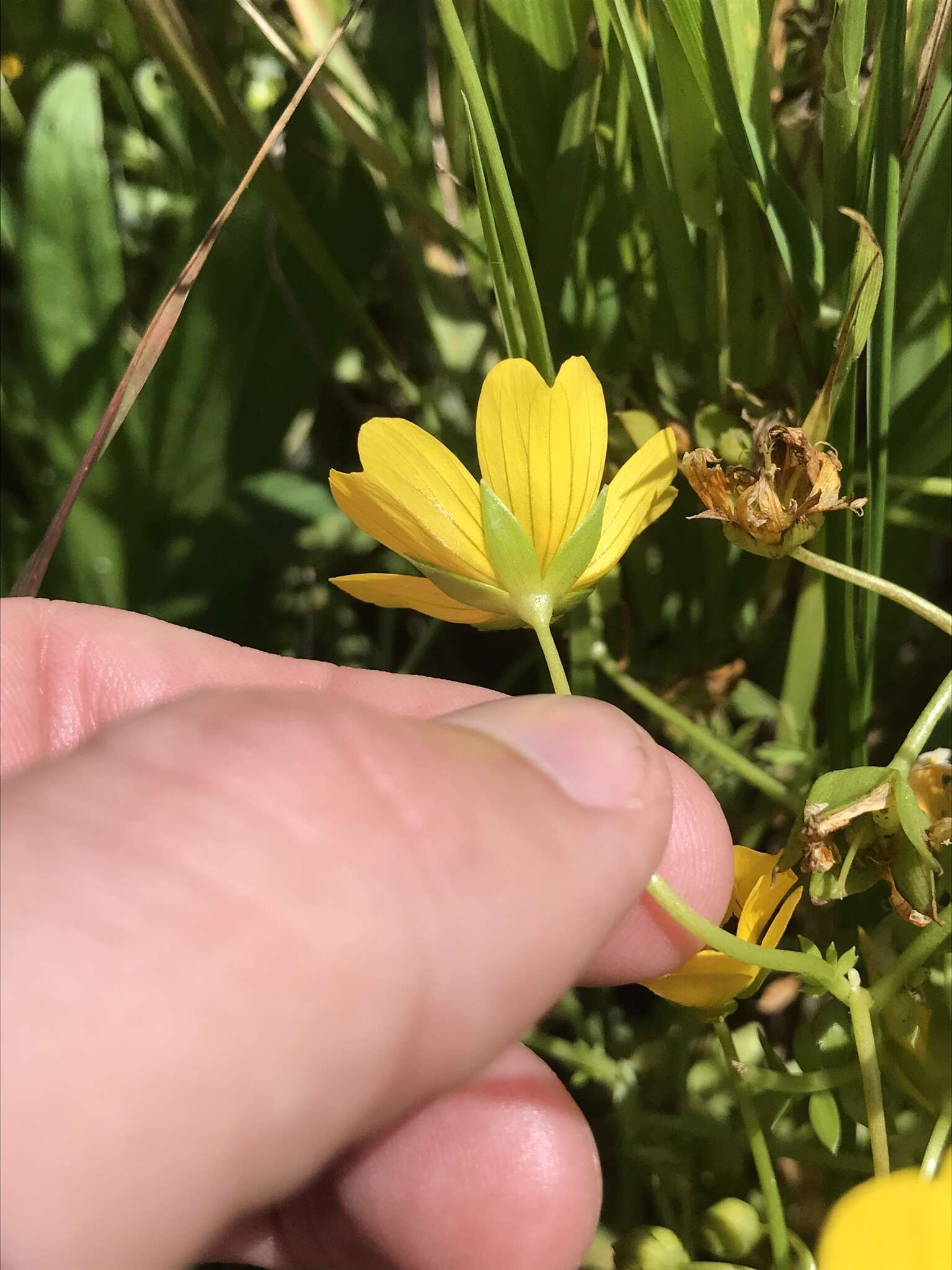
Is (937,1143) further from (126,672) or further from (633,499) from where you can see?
(126,672)

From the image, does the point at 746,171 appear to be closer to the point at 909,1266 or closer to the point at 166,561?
the point at 909,1266

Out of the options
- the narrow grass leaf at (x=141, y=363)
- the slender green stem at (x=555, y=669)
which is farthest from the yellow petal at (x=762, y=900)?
the narrow grass leaf at (x=141, y=363)

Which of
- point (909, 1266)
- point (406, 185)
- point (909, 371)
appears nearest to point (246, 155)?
point (406, 185)

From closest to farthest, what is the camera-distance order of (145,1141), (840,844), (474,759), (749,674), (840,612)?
1. (145,1141)
2. (474,759)
3. (840,844)
4. (840,612)
5. (749,674)

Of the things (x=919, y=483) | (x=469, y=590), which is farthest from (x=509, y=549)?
(x=919, y=483)

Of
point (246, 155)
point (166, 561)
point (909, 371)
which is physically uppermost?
point (246, 155)

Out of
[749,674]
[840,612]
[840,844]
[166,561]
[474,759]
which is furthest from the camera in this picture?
[166,561]

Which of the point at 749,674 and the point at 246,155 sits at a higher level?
the point at 246,155

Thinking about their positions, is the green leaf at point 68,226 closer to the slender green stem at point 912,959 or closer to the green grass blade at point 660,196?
the green grass blade at point 660,196
